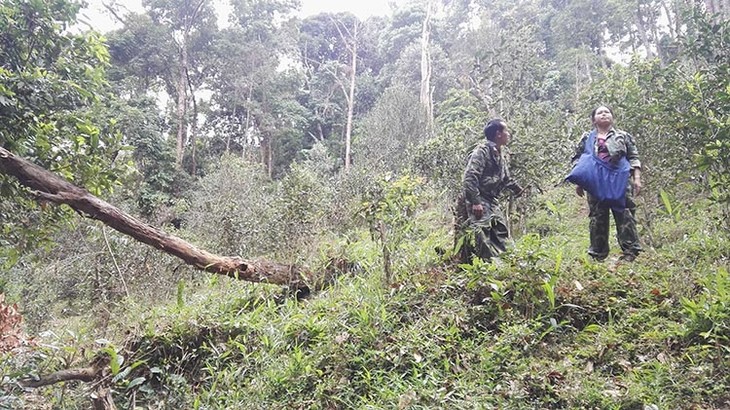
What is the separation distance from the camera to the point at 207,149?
21484 millimetres

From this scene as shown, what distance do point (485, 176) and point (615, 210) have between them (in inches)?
44.1

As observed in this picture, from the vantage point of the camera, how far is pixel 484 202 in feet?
13.4

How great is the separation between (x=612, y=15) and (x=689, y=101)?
1847 cm

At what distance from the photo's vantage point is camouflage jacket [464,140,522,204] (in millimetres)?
3965

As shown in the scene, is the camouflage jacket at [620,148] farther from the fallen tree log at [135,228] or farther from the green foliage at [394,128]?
the green foliage at [394,128]

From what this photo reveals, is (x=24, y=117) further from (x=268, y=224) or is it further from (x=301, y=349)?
(x=268, y=224)

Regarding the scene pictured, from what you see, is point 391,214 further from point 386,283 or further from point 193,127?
point 193,127

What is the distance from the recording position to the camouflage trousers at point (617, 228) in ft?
11.8

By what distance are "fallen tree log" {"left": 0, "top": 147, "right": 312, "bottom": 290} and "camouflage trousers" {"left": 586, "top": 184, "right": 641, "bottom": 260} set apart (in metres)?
2.72

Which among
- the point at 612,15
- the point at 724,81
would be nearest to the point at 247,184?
the point at 724,81

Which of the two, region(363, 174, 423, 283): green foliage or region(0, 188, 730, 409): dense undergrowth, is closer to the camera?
region(0, 188, 730, 409): dense undergrowth

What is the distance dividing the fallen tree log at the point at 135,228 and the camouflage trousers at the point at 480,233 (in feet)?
5.28

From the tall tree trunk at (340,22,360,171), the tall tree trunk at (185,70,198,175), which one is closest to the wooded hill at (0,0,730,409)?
the tall tree trunk at (185,70,198,175)

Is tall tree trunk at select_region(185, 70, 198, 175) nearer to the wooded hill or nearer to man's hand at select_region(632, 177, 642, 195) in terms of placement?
the wooded hill
